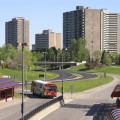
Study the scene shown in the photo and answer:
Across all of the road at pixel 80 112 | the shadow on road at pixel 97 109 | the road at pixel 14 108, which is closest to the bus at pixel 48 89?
the road at pixel 14 108

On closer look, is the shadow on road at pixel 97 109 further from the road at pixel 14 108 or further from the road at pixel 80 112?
the road at pixel 14 108

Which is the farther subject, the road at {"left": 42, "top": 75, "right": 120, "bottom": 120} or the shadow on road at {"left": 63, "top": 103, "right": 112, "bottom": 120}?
the shadow on road at {"left": 63, "top": 103, "right": 112, "bottom": 120}

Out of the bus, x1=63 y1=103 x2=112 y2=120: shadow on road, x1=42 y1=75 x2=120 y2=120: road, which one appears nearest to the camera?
x1=42 y1=75 x2=120 y2=120: road

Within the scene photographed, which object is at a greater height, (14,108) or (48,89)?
(48,89)

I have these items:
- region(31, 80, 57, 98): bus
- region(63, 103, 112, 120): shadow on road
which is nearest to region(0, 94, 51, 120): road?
region(31, 80, 57, 98): bus

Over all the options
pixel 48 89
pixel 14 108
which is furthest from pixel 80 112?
pixel 48 89

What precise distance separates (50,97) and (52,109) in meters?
16.0

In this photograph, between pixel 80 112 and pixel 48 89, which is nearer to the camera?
pixel 80 112

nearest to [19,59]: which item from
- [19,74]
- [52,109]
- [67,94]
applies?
[19,74]

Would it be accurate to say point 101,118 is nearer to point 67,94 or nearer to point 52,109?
point 52,109

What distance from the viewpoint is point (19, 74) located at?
13650 centimetres

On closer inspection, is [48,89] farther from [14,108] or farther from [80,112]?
[80,112]

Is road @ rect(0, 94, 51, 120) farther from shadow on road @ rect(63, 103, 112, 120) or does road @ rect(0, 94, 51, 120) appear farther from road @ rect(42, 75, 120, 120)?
shadow on road @ rect(63, 103, 112, 120)

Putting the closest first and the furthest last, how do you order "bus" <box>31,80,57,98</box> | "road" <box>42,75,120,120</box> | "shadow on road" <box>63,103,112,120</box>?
1. "road" <box>42,75,120,120</box>
2. "shadow on road" <box>63,103,112,120</box>
3. "bus" <box>31,80,57,98</box>
